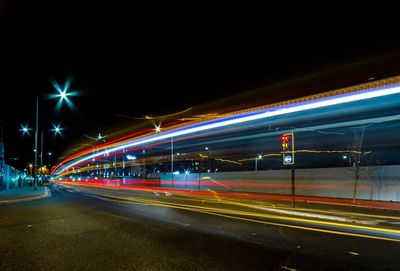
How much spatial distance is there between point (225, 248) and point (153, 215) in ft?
23.4

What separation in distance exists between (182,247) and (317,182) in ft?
75.5

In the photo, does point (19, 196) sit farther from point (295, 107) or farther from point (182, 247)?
point (182, 247)

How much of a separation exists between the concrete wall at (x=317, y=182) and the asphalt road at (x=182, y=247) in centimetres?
1433

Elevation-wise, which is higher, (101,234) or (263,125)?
(263,125)

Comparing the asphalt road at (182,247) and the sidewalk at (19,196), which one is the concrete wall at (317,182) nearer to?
the asphalt road at (182,247)

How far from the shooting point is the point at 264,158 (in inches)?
1821

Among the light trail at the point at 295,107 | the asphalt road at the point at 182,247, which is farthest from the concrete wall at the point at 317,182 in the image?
the asphalt road at the point at 182,247

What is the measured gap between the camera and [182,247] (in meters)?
8.52

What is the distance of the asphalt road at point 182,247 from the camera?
6898mm

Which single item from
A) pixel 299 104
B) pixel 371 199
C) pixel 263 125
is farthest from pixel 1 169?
pixel 371 199

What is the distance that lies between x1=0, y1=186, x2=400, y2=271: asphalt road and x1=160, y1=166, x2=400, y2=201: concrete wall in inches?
564

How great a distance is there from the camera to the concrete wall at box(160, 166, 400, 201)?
2306cm

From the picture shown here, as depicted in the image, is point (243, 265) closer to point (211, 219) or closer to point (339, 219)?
point (211, 219)

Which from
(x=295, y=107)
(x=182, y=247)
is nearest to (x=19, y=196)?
(x=295, y=107)
